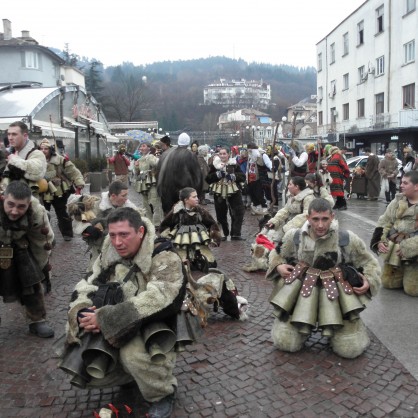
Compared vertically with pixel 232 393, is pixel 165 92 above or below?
above

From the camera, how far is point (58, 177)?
8.59 metres

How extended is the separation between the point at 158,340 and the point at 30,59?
133 ft

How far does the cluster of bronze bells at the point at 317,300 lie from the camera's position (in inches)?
155

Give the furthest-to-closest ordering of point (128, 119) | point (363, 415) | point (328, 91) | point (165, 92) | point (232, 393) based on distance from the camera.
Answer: point (165, 92)
point (128, 119)
point (328, 91)
point (232, 393)
point (363, 415)

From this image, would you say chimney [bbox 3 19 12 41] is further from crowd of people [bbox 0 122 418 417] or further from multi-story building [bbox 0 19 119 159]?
crowd of people [bbox 0 122 418 417]

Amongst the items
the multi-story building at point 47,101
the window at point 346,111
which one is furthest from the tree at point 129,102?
the window at point 346,111

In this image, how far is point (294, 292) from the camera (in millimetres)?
4109

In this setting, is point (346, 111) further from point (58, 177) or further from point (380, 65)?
point (58, 177)

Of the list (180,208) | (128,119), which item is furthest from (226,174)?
(128,119)

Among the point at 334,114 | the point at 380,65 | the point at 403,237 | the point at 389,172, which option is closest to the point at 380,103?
the point at 380,65

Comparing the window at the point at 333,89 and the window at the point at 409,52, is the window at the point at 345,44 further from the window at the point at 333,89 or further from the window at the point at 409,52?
the window at the point at 409,52

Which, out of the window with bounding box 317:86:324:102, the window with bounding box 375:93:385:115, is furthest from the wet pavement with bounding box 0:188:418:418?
the window with bounding box 317:86:324:102

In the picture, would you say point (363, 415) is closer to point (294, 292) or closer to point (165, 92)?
point (294, 292)

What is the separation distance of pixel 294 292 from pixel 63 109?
21914 millimetres
